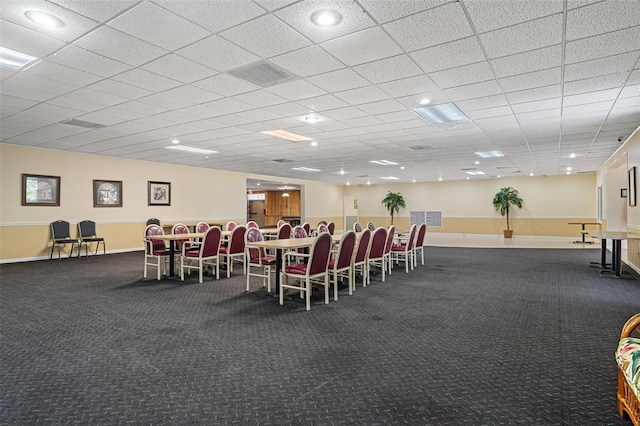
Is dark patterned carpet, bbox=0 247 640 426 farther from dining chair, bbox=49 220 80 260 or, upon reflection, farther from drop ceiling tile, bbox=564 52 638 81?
dining chair, bbox=49 220 80 260

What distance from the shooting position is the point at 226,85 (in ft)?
13.8

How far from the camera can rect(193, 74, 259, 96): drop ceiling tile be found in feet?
13.2

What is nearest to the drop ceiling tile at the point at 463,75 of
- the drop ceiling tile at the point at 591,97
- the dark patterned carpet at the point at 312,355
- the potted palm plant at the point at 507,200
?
the drop ceiling tile at the point at 591,97

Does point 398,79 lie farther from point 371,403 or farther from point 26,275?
point 26,275

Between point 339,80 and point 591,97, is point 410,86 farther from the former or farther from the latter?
point 591,97

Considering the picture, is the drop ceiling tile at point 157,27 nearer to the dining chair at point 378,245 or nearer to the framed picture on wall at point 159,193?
the dining chair at point 378,245

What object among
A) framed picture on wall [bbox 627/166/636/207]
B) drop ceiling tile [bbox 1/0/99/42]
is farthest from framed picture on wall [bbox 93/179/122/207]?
framed picture on wall [bbox 627/166/636/207]

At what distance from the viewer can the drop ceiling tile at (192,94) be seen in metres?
4.34

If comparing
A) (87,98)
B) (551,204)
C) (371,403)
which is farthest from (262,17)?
(551,204)

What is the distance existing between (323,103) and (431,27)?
7.15ft

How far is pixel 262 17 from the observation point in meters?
2.71

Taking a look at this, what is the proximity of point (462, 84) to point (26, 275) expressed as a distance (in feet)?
25.5

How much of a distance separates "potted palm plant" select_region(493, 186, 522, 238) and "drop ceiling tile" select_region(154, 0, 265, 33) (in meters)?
15.0

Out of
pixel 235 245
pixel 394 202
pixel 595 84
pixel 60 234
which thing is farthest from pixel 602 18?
pixel 394 202
